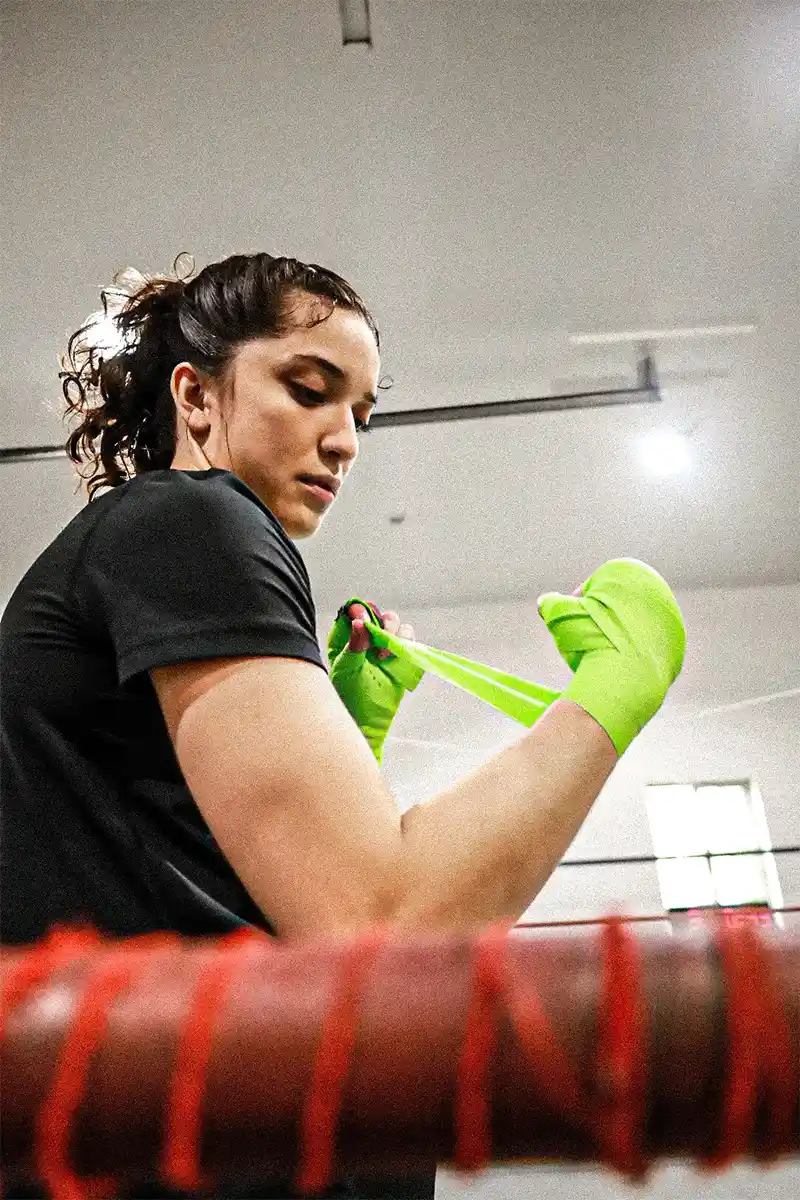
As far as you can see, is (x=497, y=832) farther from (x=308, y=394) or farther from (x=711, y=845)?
(x=711, y=845)

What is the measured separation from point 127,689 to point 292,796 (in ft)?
0.60

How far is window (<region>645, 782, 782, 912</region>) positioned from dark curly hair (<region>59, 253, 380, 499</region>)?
4726mm

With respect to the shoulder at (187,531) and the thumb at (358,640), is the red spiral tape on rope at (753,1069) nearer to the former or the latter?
the shoulder at (187,531)

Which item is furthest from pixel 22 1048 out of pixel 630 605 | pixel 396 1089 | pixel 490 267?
pixel 490 267

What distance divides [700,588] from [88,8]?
453 centimetres

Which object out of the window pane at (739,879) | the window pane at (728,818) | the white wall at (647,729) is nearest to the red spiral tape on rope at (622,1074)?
the white wall at (647,729)

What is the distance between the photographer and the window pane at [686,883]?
5.63m

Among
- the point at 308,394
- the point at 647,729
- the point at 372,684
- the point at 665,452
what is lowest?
the point at 647,729

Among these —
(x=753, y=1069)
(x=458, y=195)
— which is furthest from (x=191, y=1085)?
(x=458, y=195)

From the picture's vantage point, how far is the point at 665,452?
17.6 ft

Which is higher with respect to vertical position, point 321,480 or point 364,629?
point 321,480

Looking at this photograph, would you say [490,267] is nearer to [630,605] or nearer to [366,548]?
[366,548]

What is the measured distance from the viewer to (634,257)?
424 cm

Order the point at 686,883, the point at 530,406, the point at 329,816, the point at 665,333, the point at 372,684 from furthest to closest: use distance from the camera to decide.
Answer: the point at 686,883, the point at 530,406, the point at 665,333, the point at 372,684, the point at 329,816
